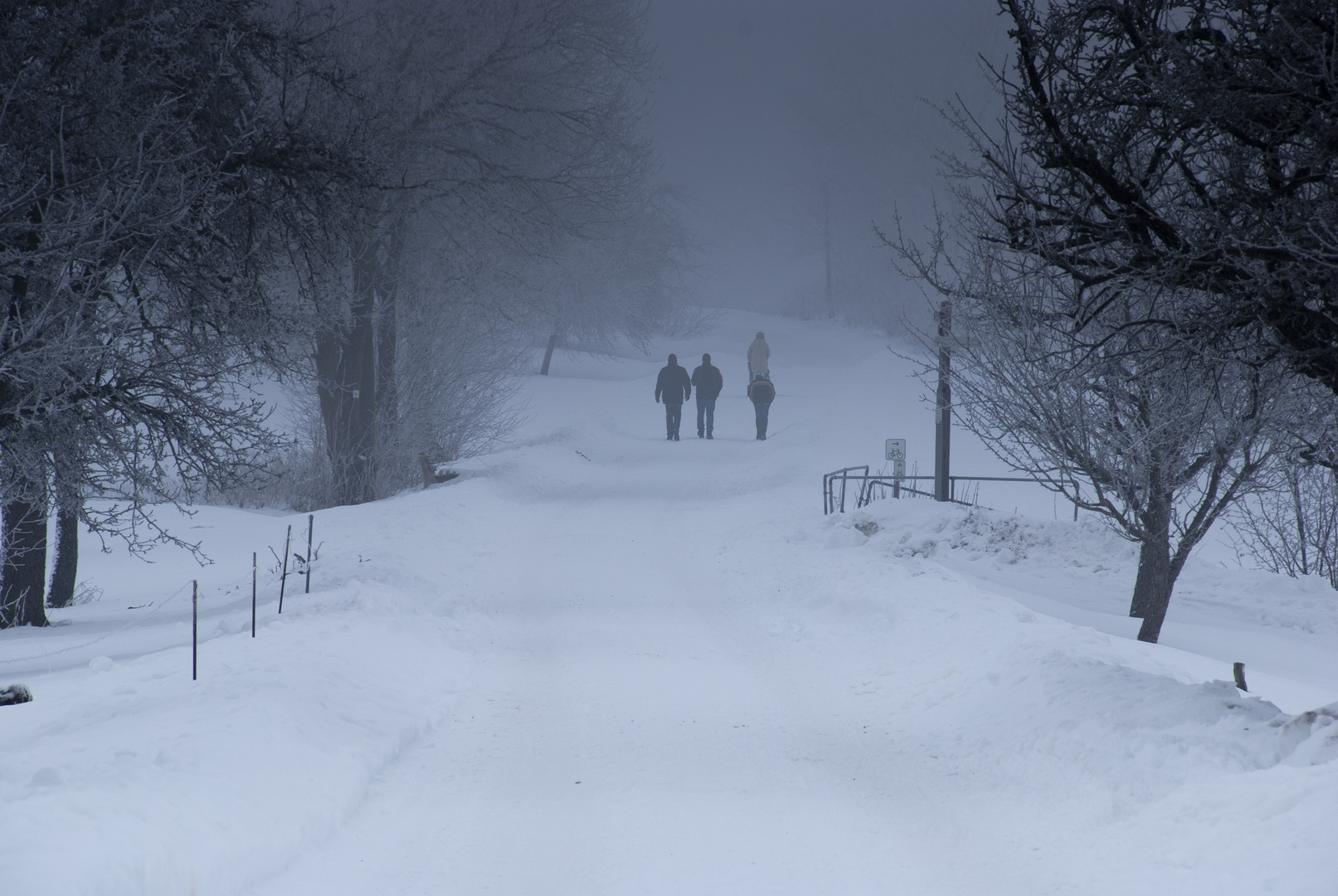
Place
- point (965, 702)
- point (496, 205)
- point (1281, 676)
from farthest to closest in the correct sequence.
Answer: point (496, 205)
point (1281, 676)
point (965, 702)

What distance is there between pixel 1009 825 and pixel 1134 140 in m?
4.01

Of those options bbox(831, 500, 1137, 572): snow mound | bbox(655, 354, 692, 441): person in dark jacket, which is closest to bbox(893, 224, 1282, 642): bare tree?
bbox(831, 500, 1137, 572): snow mound

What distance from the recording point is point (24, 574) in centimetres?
1052

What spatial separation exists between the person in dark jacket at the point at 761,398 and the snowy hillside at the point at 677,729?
41.2 feet

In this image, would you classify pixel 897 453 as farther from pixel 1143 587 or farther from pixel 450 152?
pixel 450 152

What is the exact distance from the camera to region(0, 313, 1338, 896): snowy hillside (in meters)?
4.25

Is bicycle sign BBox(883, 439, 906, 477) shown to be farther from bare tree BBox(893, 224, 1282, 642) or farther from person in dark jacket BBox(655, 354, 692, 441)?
person in dark jacket BBox(655, 354, 692, 441)

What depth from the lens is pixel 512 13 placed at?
660 inches

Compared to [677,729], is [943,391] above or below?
above

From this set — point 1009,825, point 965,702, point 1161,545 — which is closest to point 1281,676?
point 1161,545

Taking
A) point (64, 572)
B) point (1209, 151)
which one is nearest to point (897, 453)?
point (1209, 151)

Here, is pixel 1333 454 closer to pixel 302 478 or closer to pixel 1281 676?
pixel 1281 676

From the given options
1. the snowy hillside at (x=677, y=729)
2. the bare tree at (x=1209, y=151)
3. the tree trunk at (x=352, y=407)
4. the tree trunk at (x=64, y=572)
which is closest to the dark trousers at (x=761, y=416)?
the tree trunk at (x=352, y=407)

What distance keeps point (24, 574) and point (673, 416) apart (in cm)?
1756
